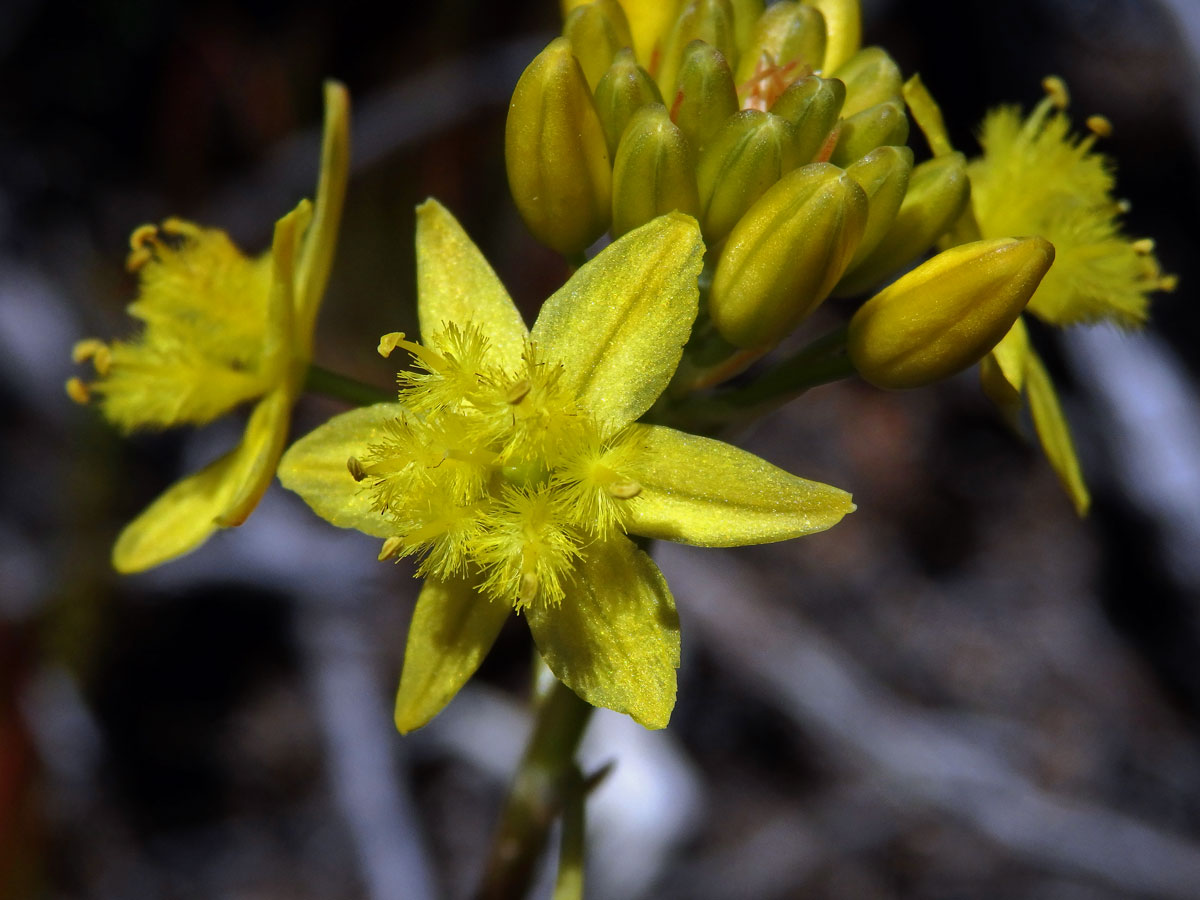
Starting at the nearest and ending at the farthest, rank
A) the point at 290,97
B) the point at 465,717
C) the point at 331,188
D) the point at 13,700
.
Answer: the point at 331,188 → the point at 13,700 → the point at 465,717 → the point at 290,97

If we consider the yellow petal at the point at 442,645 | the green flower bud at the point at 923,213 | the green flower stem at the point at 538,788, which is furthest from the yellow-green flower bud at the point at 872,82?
the green flower stem at the point at 538,788

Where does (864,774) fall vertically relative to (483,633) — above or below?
below

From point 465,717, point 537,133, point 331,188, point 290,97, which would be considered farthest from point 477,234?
point 537,133

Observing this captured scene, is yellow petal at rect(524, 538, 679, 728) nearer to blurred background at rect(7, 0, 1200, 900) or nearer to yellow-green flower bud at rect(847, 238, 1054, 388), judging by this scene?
yellow-green flower bud at rect(847, 238, 1054, 388)

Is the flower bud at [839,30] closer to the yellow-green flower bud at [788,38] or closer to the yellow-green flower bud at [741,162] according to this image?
the yellow-green flower bud at [788,38]

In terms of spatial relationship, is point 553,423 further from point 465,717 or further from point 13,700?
point 13,700

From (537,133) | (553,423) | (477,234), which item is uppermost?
(537,133)

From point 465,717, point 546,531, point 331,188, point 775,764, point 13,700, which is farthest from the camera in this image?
point 775,764
